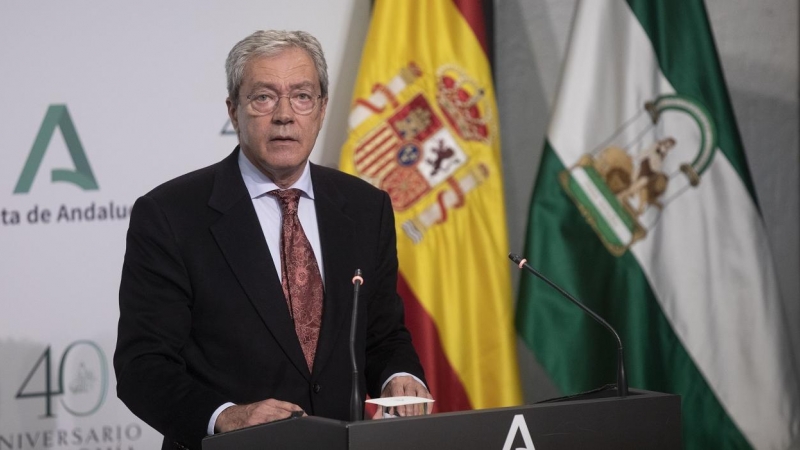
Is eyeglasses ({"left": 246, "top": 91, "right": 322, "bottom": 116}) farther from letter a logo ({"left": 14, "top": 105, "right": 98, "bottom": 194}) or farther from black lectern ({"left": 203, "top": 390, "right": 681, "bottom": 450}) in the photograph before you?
letter a logo ({"left": 14, "top": 105, "right": 98, "bottom": 194})

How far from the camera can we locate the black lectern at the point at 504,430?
5.32ft

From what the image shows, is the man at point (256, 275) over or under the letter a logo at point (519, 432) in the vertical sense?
over

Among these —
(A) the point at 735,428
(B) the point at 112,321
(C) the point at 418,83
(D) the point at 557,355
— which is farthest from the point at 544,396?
(B) the point at 112,321

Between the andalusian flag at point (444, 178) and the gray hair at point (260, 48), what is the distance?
1324 mm

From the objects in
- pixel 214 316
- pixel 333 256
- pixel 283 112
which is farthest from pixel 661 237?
pixel 214 316

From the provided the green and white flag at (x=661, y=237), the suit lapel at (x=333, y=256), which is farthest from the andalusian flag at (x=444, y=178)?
the suit lapel at (x=333, y=256)

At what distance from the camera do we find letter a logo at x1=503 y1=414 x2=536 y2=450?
1737 millimetres

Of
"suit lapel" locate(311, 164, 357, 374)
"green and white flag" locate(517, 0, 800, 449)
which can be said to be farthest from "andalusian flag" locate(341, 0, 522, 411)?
"suit lapel" locate(311, 164, 357, 374)

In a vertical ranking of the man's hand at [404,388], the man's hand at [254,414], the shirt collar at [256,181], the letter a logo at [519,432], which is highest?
the shirt collar at [256,181]

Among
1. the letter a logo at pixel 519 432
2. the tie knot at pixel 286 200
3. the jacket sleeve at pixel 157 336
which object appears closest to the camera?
the letter a logo at pixel 519 432

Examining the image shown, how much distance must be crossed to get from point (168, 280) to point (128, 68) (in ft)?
5.85

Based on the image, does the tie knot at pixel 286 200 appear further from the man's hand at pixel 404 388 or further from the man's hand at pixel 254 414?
the man's hand at pixel 254 414

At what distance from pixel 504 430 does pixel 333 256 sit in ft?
2.36

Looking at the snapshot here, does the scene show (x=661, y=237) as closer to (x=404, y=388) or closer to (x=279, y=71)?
(x=404, y=388)
